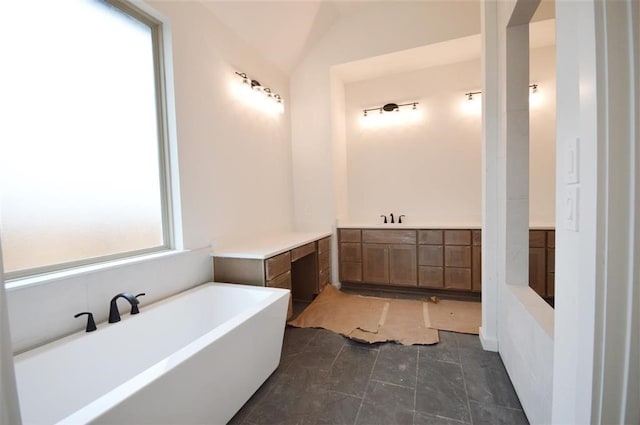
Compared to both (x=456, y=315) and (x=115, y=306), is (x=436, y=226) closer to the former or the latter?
(x=456, y=315)

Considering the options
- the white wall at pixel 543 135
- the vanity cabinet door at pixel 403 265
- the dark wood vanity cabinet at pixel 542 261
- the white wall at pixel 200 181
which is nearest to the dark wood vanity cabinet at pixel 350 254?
the vanity cabinet door at pixel 403 265

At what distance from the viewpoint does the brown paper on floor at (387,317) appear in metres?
2.32

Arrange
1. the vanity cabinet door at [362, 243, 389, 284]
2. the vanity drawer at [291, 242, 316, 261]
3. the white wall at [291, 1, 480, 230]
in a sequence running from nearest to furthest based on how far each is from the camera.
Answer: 1. the vanity drawer at [291, 242, 316, 261]
2. the white wall at [291, 1, 480, 230]
3. the vanity cabinet door at [362, 243, 389, 284]

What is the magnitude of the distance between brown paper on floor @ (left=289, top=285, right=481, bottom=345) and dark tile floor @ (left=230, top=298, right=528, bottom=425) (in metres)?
0.15

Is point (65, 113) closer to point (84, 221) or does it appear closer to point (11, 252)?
point (84, 221)

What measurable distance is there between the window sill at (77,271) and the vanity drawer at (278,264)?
734 millimetres

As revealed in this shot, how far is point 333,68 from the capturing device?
345cm

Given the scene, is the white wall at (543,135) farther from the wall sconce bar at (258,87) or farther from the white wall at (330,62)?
the wall sconce bar at (258,87)

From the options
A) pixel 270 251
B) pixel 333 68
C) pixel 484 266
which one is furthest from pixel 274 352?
pixel 333 68

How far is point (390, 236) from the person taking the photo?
330cm

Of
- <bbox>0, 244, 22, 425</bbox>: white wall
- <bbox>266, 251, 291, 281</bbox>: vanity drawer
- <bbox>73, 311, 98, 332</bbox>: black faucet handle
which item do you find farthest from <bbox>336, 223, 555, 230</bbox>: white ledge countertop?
<bbox>0, 244, 22, 425</bbox>: white wall

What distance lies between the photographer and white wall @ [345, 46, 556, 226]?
10.2 feet

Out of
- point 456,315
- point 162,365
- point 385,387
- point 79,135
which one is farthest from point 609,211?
point 456,315

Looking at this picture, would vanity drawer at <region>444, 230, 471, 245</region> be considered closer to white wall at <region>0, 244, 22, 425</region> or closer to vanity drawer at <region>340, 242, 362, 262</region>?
vanity drawer at <region>340, 242, 362, 262</region>
